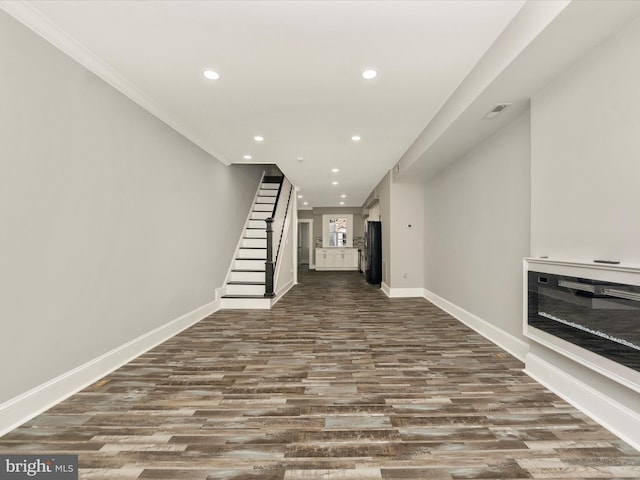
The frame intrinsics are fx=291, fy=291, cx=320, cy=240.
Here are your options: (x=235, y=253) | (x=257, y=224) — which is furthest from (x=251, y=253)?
(x=257, y=224)

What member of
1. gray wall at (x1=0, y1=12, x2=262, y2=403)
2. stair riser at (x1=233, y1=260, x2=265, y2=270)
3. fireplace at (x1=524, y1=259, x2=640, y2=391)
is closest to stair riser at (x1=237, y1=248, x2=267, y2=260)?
stair riser at (x1=233, y1=260, x2=265, y2=270)

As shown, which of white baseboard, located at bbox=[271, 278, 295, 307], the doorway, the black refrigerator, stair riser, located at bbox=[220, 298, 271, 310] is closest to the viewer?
stair riser, located at bbox=[220, 298, 271, 310]

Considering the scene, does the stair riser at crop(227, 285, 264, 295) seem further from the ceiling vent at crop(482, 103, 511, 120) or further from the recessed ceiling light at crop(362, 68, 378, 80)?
the ceiling vent at crop(482, 103, 511, 120)

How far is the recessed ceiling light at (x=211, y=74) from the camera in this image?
8.21 feet

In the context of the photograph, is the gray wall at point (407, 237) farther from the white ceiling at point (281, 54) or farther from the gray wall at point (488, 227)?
the white ceiling at point (281, 54)

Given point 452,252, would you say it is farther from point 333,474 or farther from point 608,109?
point 333,474

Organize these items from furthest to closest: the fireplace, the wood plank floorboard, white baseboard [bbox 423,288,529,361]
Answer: white baseboard [bbox 423,288,529,361] < the fireplace < the wood plank floorboard

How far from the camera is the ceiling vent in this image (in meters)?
2.75

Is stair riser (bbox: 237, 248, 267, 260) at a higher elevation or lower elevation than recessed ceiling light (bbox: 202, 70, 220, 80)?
lower

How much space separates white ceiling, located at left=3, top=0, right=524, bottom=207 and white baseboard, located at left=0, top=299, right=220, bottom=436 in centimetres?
242

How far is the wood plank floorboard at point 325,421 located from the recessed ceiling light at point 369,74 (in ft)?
8.47

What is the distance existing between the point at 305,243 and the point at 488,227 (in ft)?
34.4

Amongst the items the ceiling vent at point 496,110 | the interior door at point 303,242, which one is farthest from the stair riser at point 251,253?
the interior door at point 303,242

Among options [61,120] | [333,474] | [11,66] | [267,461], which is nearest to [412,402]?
[333,474]
